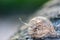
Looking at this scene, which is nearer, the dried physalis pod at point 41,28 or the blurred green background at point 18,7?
the dried physalis pod at point 41,28

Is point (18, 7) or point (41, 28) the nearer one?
point (41, 28)

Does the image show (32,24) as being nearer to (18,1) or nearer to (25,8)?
(18,1)

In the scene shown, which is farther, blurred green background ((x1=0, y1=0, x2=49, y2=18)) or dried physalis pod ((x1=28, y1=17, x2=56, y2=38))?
blurred green background ((x1=0, y1=0, x2=49, y2=18))

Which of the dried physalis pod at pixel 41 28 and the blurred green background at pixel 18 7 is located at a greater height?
the blurred green background at pixel 18 7

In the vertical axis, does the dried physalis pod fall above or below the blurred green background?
below

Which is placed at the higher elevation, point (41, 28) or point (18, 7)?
point (18, 7)
